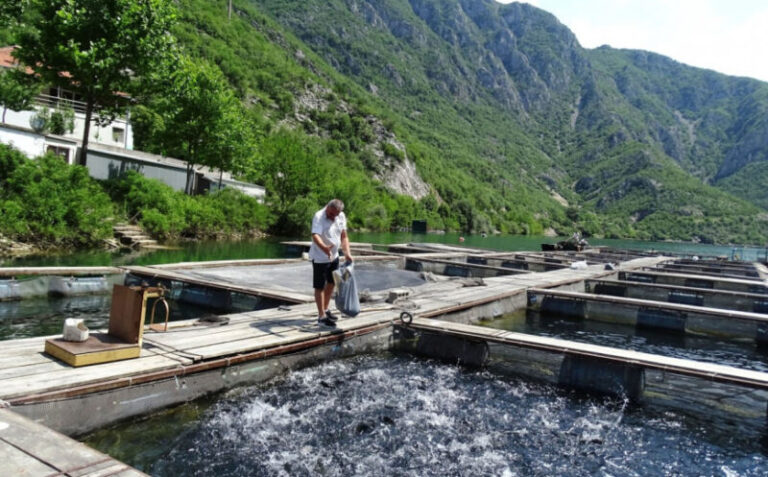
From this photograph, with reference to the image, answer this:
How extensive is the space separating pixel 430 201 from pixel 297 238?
72.1 m

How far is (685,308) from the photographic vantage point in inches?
512

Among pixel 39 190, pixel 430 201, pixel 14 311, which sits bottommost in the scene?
pixel 14 311

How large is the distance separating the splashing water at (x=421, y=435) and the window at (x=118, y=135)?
43.9 m

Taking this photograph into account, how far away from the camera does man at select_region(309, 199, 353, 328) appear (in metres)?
8.05

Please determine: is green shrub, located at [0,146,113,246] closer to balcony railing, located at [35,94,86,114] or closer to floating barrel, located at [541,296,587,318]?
balcony railing, located at [35,94,86,114]

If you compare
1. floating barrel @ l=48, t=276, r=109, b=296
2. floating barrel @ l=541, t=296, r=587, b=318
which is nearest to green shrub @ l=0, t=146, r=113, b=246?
floating barrel @ l=48, t=276, r=109, b=296

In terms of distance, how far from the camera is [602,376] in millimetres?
7520

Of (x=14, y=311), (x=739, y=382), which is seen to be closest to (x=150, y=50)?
(x=14, y=311)

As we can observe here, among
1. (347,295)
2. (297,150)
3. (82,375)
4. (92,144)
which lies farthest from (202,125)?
(82,375)

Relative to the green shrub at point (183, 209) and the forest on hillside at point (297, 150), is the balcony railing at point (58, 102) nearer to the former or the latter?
the forest on hillside at point (297, 150)

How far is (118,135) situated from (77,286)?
3607 centimetres

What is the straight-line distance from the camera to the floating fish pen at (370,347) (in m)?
5.11

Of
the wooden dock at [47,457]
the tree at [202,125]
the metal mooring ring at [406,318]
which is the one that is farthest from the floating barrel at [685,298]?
the tree at [202,125]

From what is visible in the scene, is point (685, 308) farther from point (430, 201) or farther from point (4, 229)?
point (430, 201)
